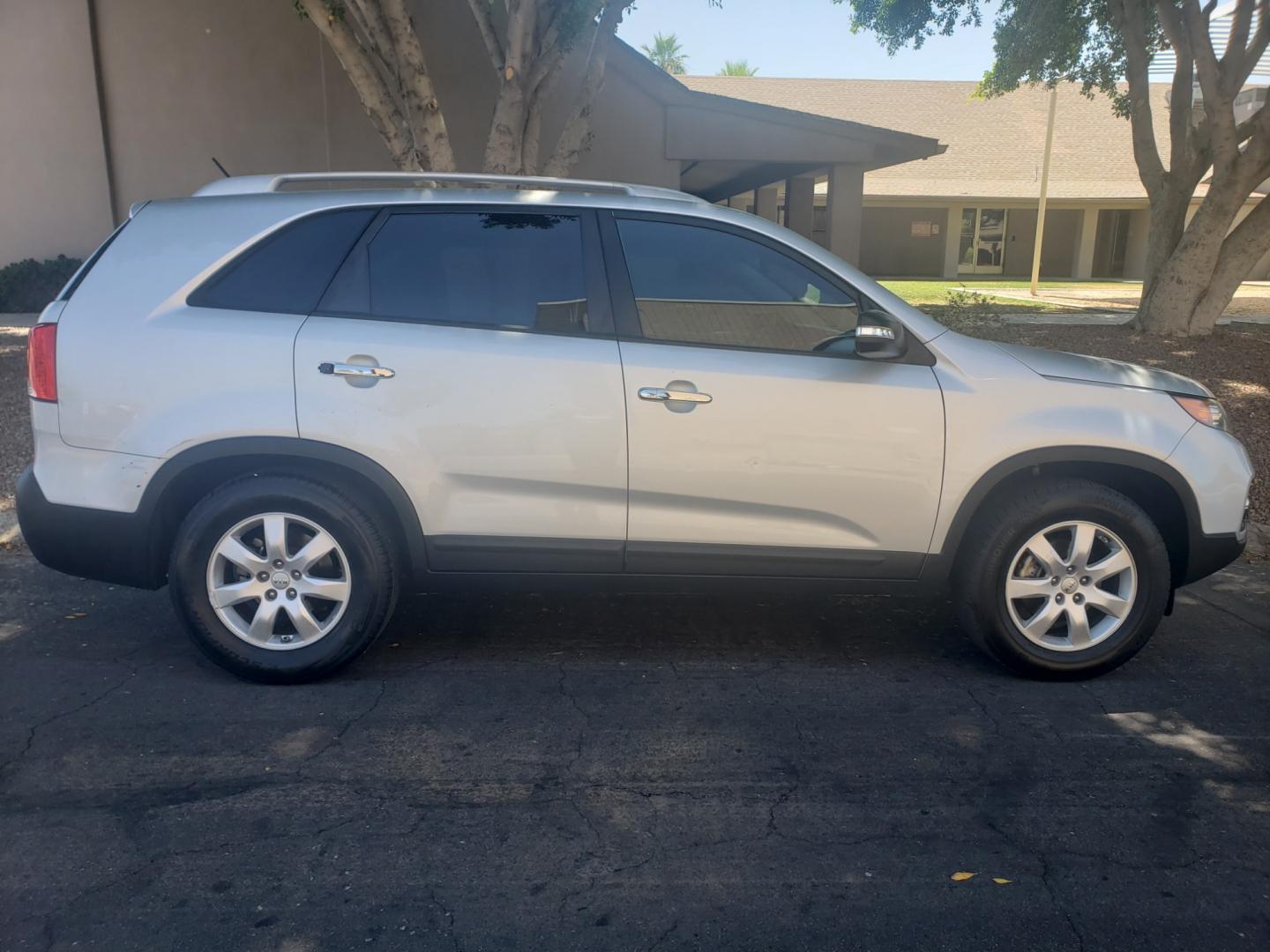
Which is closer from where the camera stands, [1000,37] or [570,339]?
[570,339]

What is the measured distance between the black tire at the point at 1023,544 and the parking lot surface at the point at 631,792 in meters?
0.16

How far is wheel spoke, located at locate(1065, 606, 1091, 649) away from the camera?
436cm

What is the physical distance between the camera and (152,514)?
416 centimetres

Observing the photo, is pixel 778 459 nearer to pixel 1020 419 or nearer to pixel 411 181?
pixel 1020 419

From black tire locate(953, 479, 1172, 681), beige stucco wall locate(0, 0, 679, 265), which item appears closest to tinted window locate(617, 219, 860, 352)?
black tire locate(953, 479, 1172, 681)

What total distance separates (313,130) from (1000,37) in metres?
10.0

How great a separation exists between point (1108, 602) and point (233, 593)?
3652mm

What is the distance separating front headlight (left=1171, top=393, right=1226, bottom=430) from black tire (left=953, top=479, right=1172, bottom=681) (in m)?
0.47

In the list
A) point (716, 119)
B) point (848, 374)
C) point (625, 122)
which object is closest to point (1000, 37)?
point (716, 119)

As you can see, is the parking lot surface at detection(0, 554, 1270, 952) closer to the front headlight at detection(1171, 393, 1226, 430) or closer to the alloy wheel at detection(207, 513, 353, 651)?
the alloy wheel at detection(207, 513, 353, 651)

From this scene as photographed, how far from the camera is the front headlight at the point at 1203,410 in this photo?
4418mm

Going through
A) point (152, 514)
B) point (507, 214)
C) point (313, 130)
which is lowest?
point (152, 514)

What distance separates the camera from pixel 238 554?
13.6 feet

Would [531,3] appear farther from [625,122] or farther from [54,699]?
[54,699]
